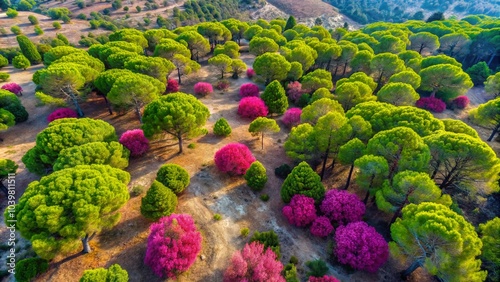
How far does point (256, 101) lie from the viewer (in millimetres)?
44844

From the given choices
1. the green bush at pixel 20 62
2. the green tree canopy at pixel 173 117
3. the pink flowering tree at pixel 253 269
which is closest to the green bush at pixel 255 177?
the green tree canopy at pixel 173 117

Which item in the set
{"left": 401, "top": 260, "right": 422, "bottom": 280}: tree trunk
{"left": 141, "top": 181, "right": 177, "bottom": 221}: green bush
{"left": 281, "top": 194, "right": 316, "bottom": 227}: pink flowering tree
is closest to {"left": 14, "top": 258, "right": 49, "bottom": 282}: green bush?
{"left": 141, "top": 181, "right": 177, "bottom": 221}: green bush

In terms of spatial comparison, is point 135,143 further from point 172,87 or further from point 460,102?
point 460,102

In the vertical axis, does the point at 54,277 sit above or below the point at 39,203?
below

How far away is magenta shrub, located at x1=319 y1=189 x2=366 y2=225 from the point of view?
26.3 meters

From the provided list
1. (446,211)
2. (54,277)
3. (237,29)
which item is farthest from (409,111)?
(237,29)

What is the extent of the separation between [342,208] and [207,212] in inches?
565

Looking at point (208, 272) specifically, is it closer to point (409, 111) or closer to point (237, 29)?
point (409, 111)

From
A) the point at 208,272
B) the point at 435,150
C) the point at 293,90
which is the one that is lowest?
the point at 208,272

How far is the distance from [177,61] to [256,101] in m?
18.9

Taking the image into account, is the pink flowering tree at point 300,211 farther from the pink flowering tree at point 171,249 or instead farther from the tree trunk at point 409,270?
the pink flowering tree at point 171,249

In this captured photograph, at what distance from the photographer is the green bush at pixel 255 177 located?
30000mm

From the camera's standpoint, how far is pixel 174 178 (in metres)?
28.3

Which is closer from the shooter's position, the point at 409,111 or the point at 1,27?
the point at 409,111
